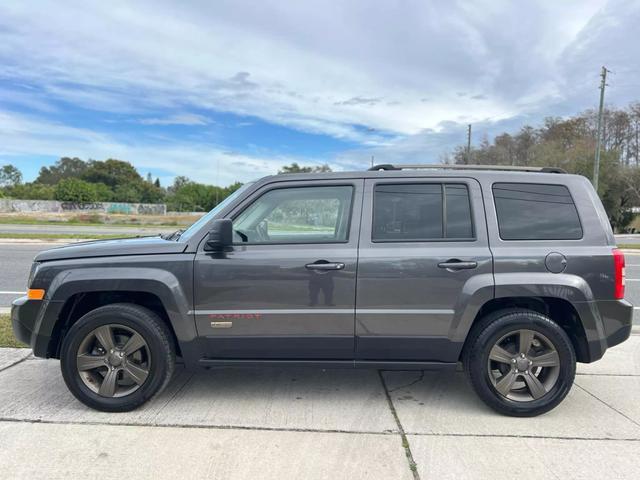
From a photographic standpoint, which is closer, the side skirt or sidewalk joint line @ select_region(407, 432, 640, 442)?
sidewalk joint line @ select_region(407, 432, 640, 442)

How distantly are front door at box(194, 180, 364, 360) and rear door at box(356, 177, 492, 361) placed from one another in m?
A: 0.13

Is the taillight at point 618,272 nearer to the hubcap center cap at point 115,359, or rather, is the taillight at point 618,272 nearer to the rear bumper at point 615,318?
the rear bumper at point 615,318

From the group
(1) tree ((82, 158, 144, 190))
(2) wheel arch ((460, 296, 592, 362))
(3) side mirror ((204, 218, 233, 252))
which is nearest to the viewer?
(3) side mirror ((204, 218, 233, 252))

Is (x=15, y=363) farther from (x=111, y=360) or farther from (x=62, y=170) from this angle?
Result: (x=62, y=170)

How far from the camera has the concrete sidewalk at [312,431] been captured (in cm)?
277

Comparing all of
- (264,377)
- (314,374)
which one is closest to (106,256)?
(264,377)

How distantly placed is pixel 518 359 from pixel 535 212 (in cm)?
115

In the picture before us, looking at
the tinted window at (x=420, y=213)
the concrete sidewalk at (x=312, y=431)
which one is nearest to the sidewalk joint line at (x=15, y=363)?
Result: the concrete sidewalk at (x=312, y=431)

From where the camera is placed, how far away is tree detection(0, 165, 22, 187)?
9964 centimetres

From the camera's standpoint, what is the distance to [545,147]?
151ft

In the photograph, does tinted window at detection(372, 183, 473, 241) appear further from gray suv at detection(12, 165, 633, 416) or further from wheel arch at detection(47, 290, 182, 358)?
wheel arch at detection(47, 290, 182, 358)

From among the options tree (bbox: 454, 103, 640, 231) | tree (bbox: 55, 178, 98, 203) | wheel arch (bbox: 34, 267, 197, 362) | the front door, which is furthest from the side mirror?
tree (bbox: 55, 178, 98, 203)

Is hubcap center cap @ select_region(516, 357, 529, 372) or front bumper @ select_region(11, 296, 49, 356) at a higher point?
front bumper @ select_region(11, 296, 49, 356)

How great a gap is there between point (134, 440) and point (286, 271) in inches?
60.7
